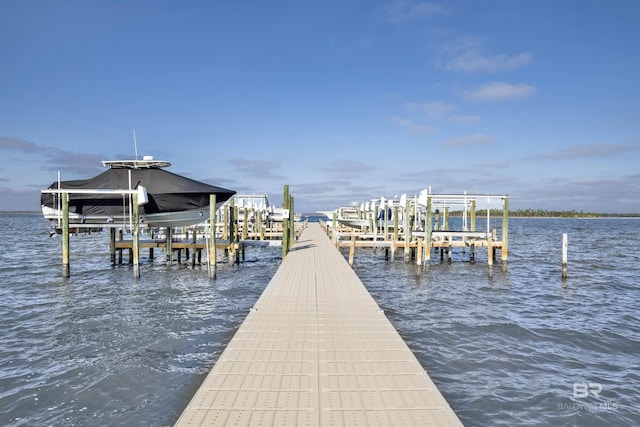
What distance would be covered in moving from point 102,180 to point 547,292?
17.5 meters

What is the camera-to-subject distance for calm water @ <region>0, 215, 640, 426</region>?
20.5ft

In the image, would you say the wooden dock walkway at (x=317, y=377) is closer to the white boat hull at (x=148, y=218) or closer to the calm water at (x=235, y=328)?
the calm water at (x=235, y=328)

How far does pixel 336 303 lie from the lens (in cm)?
913

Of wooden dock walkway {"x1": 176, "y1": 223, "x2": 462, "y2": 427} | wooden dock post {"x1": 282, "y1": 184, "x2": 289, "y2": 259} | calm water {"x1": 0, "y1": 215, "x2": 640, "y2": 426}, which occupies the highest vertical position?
wooden dock post {"x1": 282, "y1": 184, "x2": 289, "y2": 259}

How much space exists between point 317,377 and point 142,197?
1255 centimetres

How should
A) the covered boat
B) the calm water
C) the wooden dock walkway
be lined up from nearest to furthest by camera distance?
the wooden dock walkway → the calm water → the covered boat

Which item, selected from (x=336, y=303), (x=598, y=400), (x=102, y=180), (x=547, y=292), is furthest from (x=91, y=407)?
(x=547, y=292)

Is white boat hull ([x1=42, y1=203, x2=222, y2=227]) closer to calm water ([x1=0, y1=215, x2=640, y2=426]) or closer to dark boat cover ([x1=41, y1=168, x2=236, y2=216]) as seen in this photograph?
dark boat cover ([x1=41, y1=168, x2=236, y2=216])

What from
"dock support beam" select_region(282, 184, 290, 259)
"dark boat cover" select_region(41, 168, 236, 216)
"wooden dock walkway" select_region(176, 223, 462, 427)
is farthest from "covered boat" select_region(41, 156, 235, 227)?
"wooden dock walkway" select_region(176, 223, 462, 427)

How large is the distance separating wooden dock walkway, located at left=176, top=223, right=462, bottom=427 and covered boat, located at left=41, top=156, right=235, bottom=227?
1024 cm

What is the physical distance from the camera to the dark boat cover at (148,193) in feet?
55.0

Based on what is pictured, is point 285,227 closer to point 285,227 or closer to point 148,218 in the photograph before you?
point 285,227

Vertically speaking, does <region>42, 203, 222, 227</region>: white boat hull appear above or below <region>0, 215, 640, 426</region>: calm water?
above

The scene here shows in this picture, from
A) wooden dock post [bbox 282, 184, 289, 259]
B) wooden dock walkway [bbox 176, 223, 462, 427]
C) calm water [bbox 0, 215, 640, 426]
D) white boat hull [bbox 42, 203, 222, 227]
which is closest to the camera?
wooden dock walkway [bbox 176, 223, 462, 427]
